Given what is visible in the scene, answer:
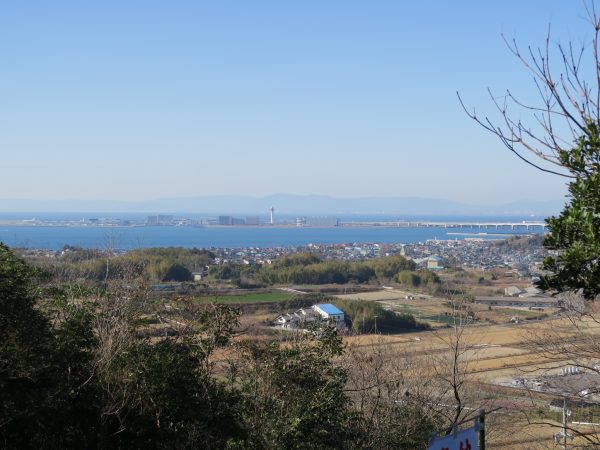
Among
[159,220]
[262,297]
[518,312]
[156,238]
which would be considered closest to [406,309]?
[518,312]

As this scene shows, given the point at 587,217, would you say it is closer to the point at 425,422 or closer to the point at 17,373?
the point at 17,373

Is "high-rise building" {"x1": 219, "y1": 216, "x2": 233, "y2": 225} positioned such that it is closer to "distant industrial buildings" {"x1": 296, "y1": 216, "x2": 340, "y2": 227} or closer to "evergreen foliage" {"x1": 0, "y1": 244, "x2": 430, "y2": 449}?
"distant industrial buildings" {"x1": 296, "y1": 216, "x2": 340, "y2": 227}

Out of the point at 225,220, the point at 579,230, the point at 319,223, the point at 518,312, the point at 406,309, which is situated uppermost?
the point at 579,230

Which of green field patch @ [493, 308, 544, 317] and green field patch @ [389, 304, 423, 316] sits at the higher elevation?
green field patch @ [389, 304, 423, 316]

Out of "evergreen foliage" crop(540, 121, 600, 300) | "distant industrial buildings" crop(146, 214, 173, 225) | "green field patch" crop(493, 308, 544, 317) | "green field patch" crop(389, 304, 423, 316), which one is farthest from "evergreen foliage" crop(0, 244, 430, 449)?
"distant industrial buildings" crop(146, 214, 173, 225)

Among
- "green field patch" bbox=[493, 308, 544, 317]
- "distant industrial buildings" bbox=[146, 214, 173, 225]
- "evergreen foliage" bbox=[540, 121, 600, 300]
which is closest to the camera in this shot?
"evergreen foliage" bbox=[540, 121, 600, 300]

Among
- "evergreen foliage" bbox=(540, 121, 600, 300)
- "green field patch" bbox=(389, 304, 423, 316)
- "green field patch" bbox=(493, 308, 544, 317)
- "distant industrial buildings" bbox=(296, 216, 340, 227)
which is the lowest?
"green field patch" bbox=(493, 308, 544, 317)

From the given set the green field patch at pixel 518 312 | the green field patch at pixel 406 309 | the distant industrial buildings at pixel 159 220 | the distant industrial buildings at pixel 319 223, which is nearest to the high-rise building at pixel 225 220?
the distant industrial buildings at pixel 159 220

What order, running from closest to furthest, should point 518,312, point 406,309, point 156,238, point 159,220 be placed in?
point 406,309 < point 518,312 < point 156,238 < point 159,220

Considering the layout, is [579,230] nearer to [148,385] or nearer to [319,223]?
[148,385]

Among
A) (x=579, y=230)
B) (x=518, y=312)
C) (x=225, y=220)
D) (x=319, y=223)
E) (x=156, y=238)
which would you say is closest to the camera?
(x=579, y=230)

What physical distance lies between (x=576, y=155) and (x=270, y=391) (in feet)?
17.9

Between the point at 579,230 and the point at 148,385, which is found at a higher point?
the point at 579,230

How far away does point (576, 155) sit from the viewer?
4.20 m
